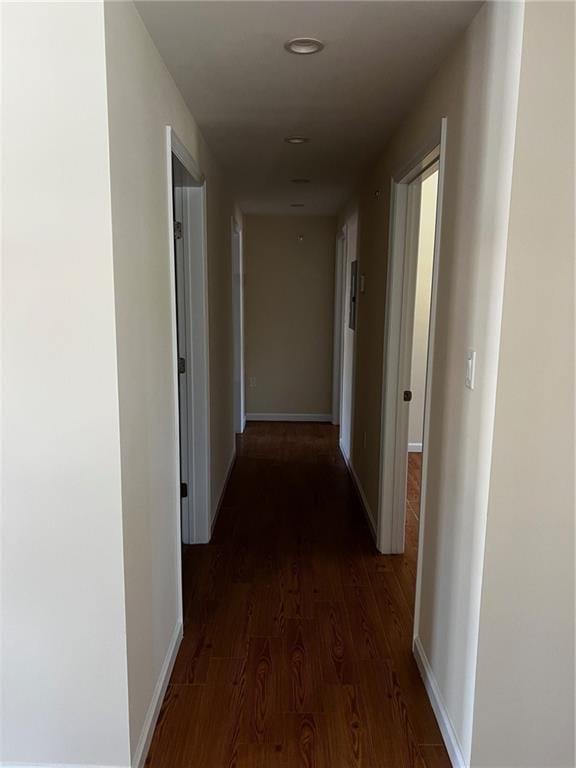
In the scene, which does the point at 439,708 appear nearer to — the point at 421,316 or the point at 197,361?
the point at 197,361

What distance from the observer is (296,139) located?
3.05 meters

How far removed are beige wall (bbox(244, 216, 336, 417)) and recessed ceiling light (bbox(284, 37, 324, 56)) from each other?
4.43m

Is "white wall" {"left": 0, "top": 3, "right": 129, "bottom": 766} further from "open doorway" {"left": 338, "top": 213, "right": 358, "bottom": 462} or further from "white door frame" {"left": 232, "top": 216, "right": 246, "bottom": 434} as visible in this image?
"white door frame" {"left": 232, "top": 216, "right": 246, "bottom": 434}

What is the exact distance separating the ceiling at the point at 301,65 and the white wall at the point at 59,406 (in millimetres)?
452

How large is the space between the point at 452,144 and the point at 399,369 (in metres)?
1.36

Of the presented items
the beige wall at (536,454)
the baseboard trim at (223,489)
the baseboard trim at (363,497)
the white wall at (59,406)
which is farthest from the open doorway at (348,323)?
the white wall at (59,406)

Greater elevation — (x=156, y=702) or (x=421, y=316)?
(x=421, y=316)

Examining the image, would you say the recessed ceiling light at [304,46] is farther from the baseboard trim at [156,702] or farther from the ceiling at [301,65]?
the baseboard trim at [156,702]

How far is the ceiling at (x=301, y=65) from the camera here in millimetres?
1678

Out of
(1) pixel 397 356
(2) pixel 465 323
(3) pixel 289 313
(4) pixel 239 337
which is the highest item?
(2) pixel 465 323

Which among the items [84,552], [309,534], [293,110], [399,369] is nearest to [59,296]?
[84,552]

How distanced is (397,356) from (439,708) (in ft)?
5.52

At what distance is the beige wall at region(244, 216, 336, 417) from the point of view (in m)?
6.34

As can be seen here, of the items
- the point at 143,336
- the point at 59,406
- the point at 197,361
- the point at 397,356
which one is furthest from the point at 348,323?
the point at 59,406
